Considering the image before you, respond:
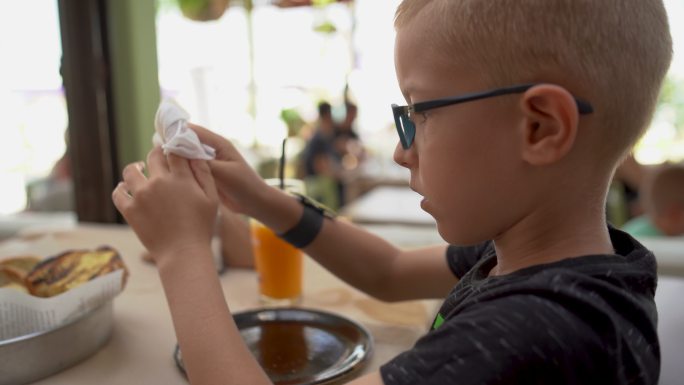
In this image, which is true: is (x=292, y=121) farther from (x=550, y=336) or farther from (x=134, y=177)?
(x=550, y=336)

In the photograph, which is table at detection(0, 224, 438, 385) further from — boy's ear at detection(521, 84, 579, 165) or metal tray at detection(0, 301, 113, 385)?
boy's ear at detection(521, 84, 579, 165)

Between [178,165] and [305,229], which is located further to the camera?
[305,229]

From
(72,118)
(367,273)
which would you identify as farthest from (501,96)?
(72,118)

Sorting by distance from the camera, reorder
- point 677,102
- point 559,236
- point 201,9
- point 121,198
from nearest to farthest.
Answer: point 559,236
point 121,198
point 201,9
point 677,102

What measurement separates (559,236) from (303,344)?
46 centimetres

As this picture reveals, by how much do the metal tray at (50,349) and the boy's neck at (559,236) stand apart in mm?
604

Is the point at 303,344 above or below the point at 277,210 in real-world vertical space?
below

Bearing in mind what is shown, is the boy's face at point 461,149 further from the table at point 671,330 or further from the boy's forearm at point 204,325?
the table at point 671,330

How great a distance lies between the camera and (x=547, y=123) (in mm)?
611

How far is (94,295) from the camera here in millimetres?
900

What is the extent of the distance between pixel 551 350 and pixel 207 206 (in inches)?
17.0

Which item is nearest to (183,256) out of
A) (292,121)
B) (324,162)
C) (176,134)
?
(176,134)

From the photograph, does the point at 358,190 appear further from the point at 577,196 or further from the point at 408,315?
the point at 577,196

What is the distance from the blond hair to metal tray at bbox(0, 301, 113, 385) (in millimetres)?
615
